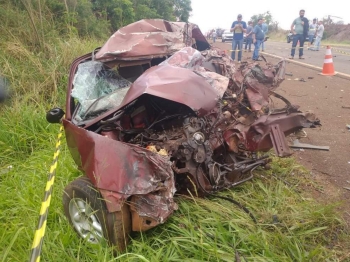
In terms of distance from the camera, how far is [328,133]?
4.15m

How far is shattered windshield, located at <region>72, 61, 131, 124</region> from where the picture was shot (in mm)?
2465

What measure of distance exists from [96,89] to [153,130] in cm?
77

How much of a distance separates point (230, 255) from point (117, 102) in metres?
1.43

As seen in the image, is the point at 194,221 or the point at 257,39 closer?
the point at 194,221

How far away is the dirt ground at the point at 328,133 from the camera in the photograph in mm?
2896

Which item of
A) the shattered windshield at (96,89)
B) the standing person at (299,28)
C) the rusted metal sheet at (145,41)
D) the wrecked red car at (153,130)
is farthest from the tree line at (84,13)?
the standing person at (299,28)

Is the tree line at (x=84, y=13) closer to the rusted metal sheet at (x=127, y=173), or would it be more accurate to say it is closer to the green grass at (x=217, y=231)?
the green grass at (x=217, y=231)

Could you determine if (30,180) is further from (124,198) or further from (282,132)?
(282,132)

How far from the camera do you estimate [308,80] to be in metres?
7.29

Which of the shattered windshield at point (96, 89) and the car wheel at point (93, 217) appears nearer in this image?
the car wheel at point (93, 217)

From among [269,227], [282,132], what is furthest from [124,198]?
[282,132]

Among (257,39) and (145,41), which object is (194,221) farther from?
(257,39)

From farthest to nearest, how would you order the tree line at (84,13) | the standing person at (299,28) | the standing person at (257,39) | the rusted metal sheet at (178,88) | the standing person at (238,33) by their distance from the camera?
the standing person at (257,39) → the standing person at (299,28) → the standing person at (238,33) → the tree line at (84,13) → the rusted metal sheet at (178,88)

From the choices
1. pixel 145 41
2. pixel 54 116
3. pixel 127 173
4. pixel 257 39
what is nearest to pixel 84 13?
pixel 257 39
